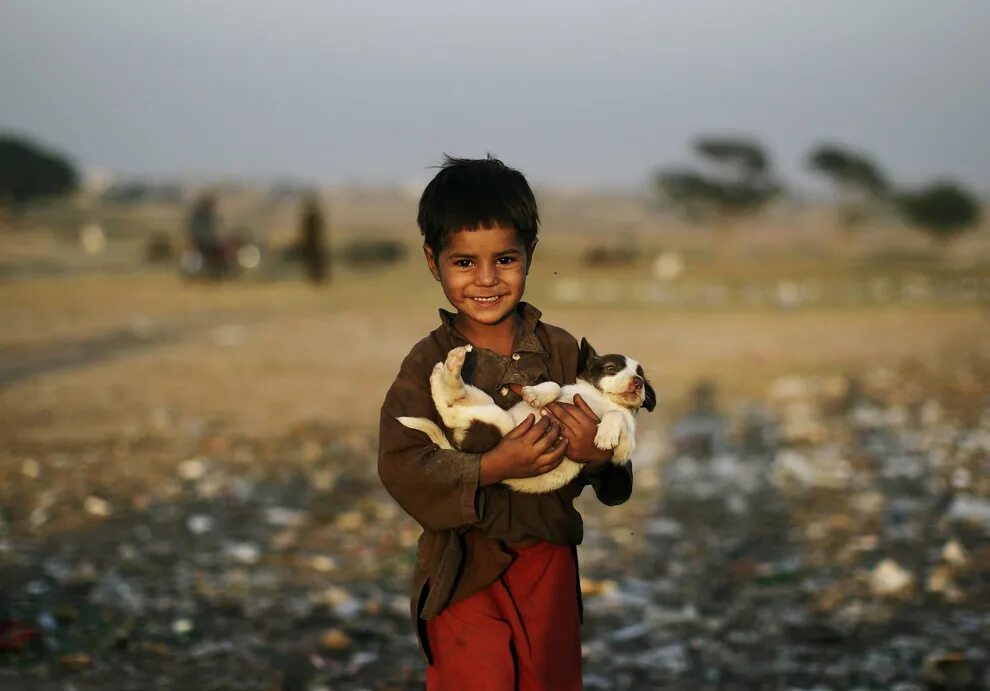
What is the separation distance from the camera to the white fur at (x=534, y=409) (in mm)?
2066

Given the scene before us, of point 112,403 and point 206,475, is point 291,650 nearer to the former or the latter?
point 206,475

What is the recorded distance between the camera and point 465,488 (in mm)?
2086

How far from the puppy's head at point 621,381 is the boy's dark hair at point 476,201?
286 millimetres

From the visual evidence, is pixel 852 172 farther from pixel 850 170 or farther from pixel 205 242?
pixel 205 242

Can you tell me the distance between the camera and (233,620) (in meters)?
4.29

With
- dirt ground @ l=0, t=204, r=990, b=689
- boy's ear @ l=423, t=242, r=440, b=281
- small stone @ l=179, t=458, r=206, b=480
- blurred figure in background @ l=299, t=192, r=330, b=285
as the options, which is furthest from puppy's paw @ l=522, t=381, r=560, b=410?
blurred figure in background @ l=299, t=192, r=330, b=285

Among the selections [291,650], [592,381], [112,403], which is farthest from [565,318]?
[592,381]

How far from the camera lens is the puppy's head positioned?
2139 millimetres

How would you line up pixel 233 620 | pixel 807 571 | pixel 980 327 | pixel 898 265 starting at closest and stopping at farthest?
pixel 233 620, pixel 807 571, pixel 980 327, pixel 898 265

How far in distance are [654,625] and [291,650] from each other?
1.43m

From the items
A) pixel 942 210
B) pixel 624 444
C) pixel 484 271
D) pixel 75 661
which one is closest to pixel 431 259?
pixel 484 271

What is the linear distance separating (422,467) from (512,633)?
0.43 m

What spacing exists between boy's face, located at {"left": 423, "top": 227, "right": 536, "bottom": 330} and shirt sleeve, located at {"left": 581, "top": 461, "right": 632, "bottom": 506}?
383 mm

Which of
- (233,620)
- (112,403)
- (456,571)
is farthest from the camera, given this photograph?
(112,403)
